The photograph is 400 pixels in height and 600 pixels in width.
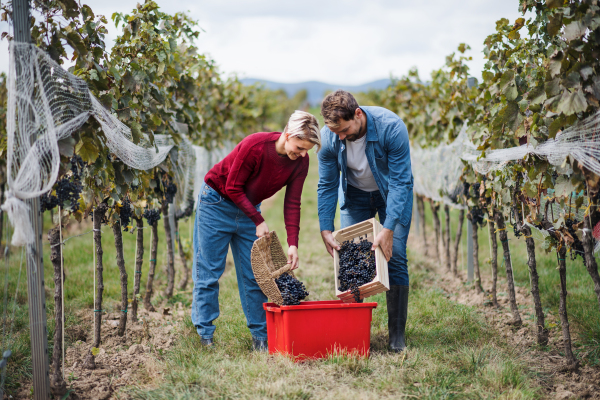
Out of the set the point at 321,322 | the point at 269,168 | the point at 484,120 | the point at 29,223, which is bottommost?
the point at 321,322

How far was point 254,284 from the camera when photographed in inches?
126

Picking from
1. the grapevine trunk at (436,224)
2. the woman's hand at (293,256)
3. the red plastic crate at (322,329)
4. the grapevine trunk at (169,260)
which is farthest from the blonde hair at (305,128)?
the grapevine trunk at (436,224)

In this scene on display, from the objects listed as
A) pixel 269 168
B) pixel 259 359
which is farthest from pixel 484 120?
pixel 259 359

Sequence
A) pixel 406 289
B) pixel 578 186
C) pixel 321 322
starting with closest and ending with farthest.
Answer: pixel 578 186 < pixel 321 322 < pixel 406 289

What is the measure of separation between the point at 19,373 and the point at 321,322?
1.67 metres

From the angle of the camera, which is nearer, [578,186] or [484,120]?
[578,186]

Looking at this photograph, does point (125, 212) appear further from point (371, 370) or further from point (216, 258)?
point (371, 370)

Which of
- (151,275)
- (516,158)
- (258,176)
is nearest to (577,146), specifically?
(516,158)

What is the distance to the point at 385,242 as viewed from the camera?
2881 millimetres

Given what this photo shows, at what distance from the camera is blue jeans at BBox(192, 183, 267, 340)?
311cm

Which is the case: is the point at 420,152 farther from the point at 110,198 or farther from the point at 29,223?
the point at 29,223

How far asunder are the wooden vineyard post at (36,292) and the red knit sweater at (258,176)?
3.40 feet

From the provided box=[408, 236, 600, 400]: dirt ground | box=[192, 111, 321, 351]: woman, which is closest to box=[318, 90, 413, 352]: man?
box=[192, 111, 321, 351]: woman

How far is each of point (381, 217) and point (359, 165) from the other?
0.49m
